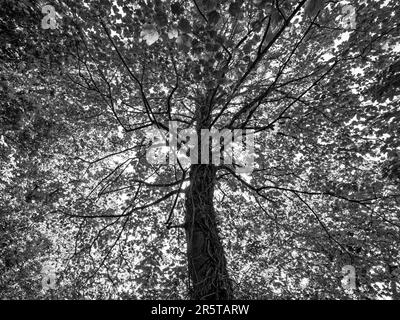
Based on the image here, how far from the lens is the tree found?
155 inches

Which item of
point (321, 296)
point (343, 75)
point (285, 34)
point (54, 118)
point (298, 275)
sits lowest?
point (321, 296)

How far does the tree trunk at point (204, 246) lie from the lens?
3.12 metres

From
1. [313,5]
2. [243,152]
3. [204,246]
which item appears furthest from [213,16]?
[243,152]

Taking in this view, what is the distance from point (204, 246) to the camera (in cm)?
353

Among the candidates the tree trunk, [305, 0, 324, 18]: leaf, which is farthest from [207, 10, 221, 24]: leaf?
the tree trunk

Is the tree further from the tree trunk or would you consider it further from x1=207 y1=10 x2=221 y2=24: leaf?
x1=207 y1=10 x2=221 y2=24: leaf

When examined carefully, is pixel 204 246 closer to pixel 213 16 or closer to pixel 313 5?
pixel 213 16

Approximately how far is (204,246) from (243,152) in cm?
394

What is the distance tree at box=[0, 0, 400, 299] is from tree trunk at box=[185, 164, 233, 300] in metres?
0.02
